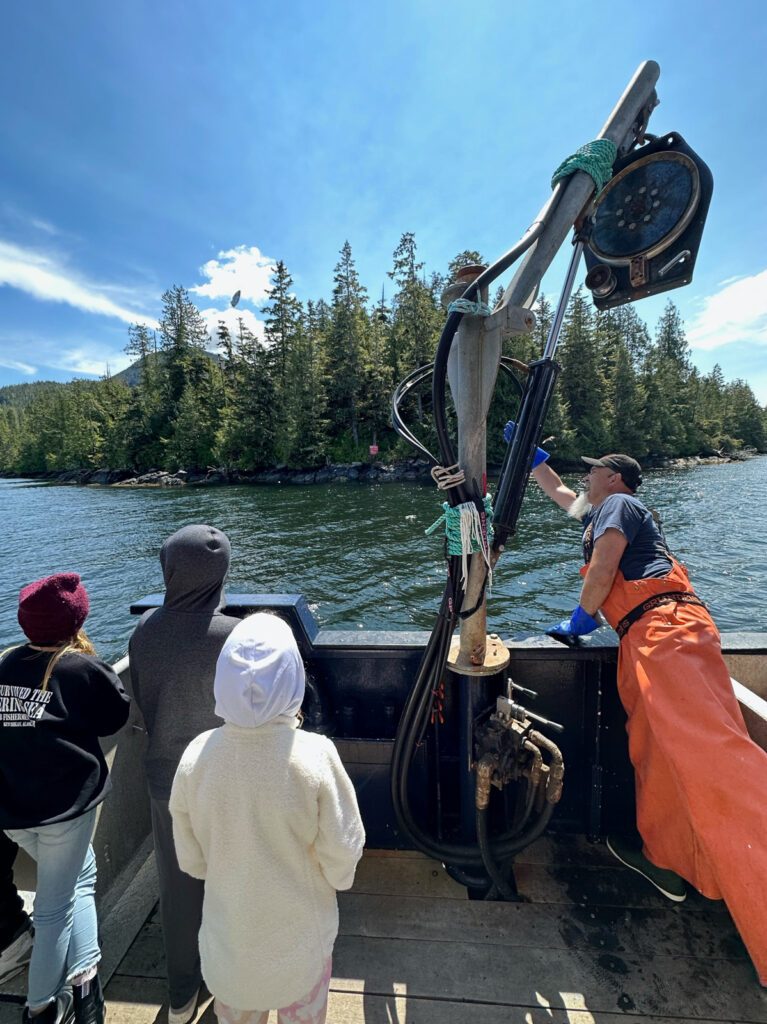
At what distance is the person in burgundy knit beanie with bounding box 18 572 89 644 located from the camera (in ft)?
4.81

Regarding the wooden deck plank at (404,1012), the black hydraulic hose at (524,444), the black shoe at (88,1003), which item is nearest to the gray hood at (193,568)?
the black hydraulic hose at (524,444)

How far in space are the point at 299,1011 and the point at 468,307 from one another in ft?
6.82

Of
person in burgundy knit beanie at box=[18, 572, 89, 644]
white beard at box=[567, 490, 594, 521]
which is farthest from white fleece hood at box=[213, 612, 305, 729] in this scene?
white beard at box=[567, 490, 594, 521]

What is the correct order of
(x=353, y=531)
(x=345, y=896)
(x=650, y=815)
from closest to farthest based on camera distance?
1. (x=650, y=815)
2. (x=345, y=896)
3. (x=353, y=531)

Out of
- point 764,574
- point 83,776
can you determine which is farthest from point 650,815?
point 764,574

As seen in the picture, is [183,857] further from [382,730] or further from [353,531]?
[353,531]

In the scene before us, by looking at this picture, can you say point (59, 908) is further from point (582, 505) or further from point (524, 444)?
point (582, 505)

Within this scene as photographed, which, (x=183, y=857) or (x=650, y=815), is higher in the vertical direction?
(x=183, y=857)

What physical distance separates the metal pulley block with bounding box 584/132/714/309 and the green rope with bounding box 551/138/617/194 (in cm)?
15

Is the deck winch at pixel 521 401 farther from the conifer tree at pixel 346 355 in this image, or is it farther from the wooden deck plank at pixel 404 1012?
the conifer tree at pixel 346 355

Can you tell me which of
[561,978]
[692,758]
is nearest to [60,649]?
[561,978]

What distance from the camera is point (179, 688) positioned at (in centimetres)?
150

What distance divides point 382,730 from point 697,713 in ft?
4.62

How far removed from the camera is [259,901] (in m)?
1.06
